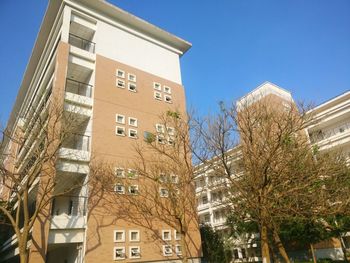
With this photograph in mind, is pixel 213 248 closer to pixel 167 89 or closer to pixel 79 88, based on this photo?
pixel 167 89

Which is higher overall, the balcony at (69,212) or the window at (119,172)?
the window at (119,172)

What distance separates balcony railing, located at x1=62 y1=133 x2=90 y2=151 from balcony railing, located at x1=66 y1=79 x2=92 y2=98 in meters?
2.86

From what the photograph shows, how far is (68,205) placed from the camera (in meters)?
16.9

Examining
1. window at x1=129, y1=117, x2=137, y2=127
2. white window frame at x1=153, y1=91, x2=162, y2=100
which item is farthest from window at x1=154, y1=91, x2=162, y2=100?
window at x1=129, y1=117, x2=137, y2=127

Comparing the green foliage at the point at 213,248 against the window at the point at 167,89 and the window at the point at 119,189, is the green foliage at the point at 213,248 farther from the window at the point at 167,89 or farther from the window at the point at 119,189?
the window at the point at 167,89

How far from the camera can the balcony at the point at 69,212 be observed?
14.1 meters

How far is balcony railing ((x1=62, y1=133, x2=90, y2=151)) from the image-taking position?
16.6 meters

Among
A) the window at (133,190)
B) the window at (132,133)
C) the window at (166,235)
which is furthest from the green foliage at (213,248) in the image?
the window at (132,133)

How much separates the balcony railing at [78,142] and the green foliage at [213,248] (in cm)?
1259

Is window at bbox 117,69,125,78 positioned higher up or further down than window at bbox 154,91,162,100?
higher up

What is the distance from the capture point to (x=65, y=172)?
15695 mm

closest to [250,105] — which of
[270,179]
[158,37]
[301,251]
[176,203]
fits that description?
[270,179]

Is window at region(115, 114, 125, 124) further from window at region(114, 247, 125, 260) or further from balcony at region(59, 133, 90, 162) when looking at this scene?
window at region(114, 247, 125, 260)

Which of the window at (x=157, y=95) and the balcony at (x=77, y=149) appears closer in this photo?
the balcony at (x=77, y=149)
